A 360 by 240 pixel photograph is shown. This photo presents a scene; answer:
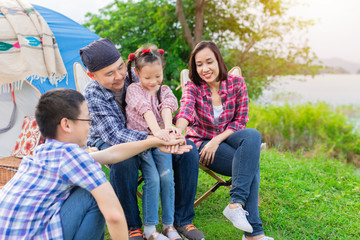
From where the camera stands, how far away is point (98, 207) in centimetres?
134

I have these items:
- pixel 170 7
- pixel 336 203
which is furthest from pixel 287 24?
pixel 336 203

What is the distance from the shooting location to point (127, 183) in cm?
176

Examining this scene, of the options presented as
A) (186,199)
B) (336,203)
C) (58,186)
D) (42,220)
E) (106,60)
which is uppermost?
(106,60)

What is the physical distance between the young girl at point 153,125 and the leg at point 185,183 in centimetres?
9

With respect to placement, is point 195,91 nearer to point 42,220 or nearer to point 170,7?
point 42,220

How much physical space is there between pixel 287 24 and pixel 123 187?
223 inches

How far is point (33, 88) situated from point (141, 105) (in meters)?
1.87

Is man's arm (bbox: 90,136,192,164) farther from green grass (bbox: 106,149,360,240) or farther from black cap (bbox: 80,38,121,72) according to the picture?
green grass (bbox: 106,149,360,240)

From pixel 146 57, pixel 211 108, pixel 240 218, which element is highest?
pixel 146 57

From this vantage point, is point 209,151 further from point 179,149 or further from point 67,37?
point 67,37

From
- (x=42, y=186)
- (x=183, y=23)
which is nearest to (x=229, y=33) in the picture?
(x=183, y=23)

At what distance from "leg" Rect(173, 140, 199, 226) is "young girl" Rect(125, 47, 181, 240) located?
0.09m

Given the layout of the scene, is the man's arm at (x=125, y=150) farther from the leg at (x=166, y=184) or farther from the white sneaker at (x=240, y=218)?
the white sneaker at (x=240, y=218)

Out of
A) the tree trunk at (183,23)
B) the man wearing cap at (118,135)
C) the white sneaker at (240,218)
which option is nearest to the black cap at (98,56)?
the man wearing cap at (118,135)
